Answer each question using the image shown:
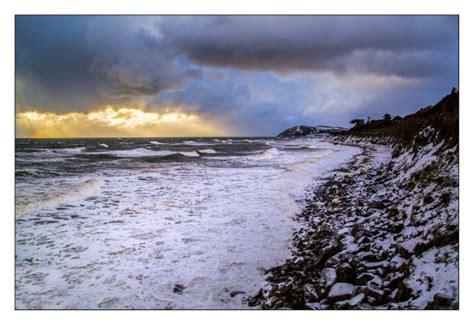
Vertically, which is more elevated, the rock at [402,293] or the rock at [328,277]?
the rock at [402,293]

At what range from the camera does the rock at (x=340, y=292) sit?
151 inches

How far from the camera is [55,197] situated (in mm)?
10688

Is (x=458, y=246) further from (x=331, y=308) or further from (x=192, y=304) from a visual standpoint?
(x=192, y=304)

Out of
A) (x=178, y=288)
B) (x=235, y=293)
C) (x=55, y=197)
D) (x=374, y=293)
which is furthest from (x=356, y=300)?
(x=55, y=197)

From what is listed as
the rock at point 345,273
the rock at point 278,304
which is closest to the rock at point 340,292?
the rock at point 345,273

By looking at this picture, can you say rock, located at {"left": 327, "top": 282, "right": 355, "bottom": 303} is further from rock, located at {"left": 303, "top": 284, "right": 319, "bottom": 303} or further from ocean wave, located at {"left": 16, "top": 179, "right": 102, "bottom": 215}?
ocean wave, located at {"left": 16, "top": 179, "right": 102, "bottom": 215}

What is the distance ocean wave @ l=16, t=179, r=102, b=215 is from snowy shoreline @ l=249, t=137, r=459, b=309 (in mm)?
8567

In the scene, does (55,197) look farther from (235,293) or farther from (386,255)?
(386,255)

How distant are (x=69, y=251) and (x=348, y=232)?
6.19 m

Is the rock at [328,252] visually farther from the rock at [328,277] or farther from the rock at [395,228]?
the rock at [395,228]

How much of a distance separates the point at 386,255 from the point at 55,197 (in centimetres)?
1120

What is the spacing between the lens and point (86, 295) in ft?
15.3

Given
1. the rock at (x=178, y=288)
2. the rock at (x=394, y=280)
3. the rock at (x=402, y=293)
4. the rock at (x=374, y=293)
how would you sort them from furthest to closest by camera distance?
1. the rock at (x=178, y=288)
2. the rock at (x=394, y=280)
3. the rock at (x=374, y=293)
4. the rock at (x=402, y=293)
